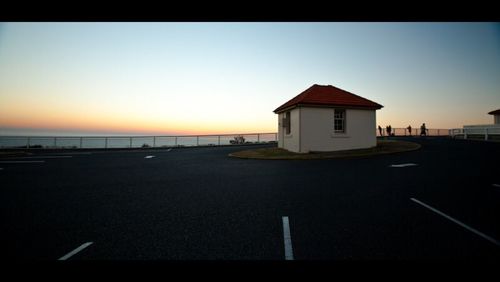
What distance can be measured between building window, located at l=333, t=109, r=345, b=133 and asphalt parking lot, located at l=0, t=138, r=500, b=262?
8339 mm

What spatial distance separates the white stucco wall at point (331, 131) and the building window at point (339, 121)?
1.04 ft

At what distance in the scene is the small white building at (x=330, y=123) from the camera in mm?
14922

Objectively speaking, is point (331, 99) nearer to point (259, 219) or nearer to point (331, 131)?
point (331, 131)

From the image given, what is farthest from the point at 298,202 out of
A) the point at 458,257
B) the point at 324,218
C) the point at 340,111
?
the point at 340,111

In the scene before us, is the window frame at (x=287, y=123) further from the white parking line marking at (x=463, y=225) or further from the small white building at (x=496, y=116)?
the small white building at (x=496, y=116)

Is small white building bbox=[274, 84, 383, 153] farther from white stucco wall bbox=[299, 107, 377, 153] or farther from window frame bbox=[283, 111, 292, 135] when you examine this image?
window frame bbox=[283, 111, 292, 135]

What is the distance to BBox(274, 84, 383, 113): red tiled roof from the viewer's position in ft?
49.8

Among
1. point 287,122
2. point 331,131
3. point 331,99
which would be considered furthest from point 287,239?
point 331,99

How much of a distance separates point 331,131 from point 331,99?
2842 mm

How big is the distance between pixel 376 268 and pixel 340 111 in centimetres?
1550

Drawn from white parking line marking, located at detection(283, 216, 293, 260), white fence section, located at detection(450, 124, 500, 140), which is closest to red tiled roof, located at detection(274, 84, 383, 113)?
white parking line marking, located at detection(283, 216, 293, 260)

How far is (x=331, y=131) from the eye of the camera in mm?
15281

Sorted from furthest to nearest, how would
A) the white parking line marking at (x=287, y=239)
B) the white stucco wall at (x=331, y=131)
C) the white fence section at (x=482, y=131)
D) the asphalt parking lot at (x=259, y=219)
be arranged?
the white fence section at (x=482, y=131) < the white stucco wall at (x=331, y=131) < the asphalt parking lot at (x=259, y=219) < the white parking line marking at (x=287, y=239)

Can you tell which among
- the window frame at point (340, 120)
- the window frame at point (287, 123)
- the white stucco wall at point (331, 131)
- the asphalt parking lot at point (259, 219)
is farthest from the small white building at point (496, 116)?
the window frame at point (287, 123)
